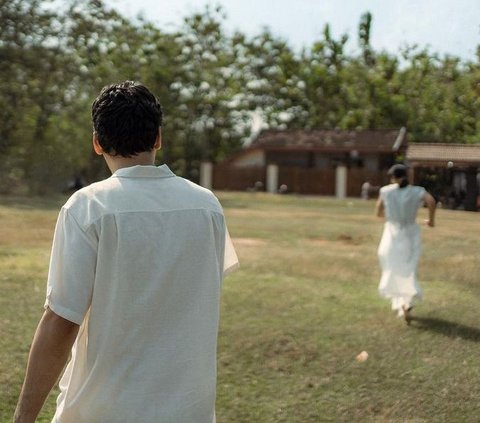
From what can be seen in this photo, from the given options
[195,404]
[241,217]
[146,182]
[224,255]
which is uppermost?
[146,182]

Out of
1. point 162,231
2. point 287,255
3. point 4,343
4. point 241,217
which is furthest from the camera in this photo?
point 241,217

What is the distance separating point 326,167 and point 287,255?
34.9m

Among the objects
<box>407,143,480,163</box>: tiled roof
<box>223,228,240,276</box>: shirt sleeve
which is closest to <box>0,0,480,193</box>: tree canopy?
<box>407,143,480,163</box>: tiled roof

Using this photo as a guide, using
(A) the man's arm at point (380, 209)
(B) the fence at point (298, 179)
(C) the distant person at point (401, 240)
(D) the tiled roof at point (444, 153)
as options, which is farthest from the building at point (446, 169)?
(C) the distant person at point (401, 240)

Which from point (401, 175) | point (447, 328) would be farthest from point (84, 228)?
point (401, 175)

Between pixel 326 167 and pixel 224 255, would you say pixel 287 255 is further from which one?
pixel 326 167

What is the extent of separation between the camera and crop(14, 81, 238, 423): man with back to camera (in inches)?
86.0

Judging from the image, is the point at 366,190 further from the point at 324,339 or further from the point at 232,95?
the point at 324,339

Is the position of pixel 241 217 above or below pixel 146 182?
below

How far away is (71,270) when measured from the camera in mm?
2164

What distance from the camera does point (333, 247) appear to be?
16906mm

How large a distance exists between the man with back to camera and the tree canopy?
34678 millimetres

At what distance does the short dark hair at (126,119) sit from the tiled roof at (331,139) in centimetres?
4426

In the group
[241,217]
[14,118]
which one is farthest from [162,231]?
[14,118]
